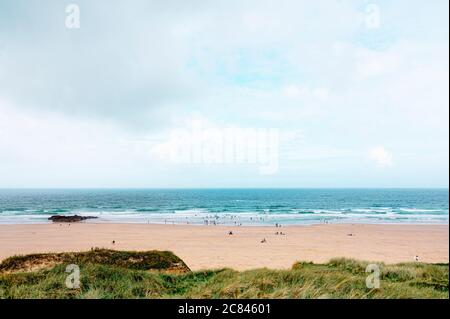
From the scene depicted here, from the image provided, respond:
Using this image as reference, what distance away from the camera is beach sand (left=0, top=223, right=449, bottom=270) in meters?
24.0

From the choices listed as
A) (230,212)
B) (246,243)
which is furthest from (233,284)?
(230,212)

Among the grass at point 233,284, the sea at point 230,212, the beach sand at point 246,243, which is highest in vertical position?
the grass at point 233,284

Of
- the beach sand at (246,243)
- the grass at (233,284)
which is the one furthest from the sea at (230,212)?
the grass at (233,284)

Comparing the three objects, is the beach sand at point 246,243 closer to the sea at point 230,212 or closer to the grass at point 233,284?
the sea at point 230,212

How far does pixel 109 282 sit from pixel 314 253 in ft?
Result: 68.7

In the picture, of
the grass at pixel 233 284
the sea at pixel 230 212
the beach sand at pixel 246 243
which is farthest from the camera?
the sea at pixel 230 212

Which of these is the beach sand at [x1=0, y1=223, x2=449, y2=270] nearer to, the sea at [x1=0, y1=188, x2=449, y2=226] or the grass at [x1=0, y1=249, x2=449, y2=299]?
the sea at [x1=0, y1=188, x2=449, y2=226]

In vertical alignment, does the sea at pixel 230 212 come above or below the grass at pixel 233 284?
below

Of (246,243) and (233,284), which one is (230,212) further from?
(233,284)

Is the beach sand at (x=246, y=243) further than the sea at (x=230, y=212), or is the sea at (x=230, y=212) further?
the sea at (x=230, y=212)

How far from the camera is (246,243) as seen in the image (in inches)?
1246

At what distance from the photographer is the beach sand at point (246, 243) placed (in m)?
24.0
